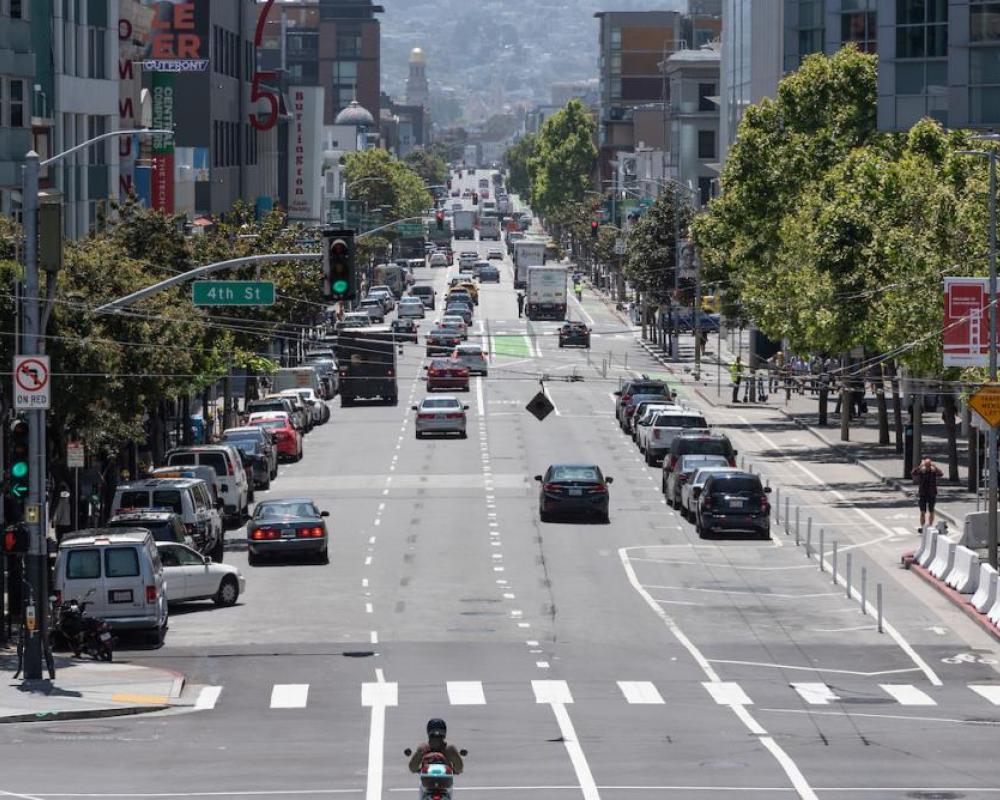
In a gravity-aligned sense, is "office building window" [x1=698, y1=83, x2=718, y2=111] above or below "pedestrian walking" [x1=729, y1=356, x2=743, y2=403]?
above

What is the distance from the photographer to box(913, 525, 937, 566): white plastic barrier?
47.0 m

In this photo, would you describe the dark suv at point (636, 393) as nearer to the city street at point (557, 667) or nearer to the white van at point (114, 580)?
the city street at point (557, 667)

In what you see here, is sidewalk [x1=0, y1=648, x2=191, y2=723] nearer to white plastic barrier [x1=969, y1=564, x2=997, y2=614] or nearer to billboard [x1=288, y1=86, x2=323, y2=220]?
white plastic barrier [x1=969, y1=564, x2=997, y2=614]

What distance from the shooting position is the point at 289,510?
A: 4934cm

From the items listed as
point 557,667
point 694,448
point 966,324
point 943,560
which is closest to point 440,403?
point 694,448

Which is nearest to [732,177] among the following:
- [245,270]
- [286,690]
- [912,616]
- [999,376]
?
[245,270]

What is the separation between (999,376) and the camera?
50844 millimetres

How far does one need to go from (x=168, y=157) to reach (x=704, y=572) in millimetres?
52875

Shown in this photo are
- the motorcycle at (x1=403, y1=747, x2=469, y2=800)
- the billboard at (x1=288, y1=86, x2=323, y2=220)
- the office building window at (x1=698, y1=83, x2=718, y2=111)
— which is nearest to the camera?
the motorcycle at (x1=403, y1=747, x2=469, y2=800)

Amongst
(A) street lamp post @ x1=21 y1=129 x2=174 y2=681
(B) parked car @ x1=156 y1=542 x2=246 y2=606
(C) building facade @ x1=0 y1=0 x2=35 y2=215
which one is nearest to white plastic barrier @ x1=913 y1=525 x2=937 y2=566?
(B) parked car @ x1=156 y1=542 x2=246 y2=606

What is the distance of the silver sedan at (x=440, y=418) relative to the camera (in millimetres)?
79062

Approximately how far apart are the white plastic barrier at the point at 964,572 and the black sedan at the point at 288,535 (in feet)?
43.3

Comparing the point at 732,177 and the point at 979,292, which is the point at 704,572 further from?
the point at 732,177

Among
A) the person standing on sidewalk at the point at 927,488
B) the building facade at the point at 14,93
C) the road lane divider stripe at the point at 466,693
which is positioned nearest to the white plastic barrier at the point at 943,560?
the person standing on sidewalk at the point at 927,488
